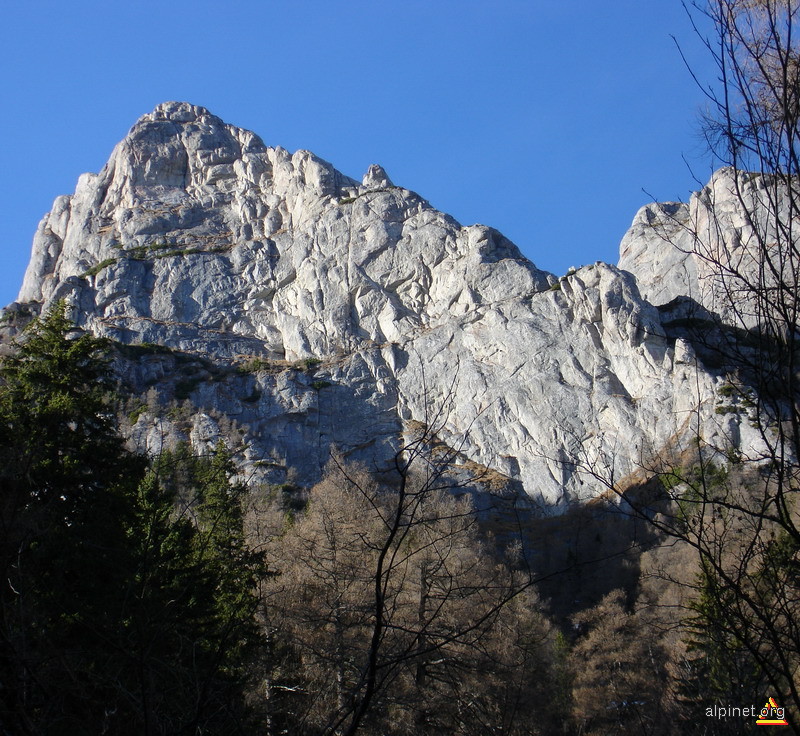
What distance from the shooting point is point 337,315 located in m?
56.9

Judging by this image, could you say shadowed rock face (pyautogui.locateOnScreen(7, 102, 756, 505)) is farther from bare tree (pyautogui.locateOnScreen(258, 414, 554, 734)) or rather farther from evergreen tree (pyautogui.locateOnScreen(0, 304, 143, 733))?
evergreen tree (pyautogui.locateOnScreen(0, 304, 143, 733))

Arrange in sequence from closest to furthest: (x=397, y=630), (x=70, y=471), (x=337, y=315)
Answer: (x=70, y=471), (x=397, y=630), (x=337, y=315)

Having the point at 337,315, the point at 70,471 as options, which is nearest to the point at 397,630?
the point at 70,471

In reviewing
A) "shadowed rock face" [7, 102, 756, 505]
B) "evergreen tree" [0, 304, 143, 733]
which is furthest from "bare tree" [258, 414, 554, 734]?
"shadowed rock face" [7, 102, 756, 505]

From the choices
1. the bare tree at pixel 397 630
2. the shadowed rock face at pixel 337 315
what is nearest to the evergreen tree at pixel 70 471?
the bare tree at pixel 397 630

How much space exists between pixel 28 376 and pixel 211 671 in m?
9.53

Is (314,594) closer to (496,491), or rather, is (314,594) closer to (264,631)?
(264,631)

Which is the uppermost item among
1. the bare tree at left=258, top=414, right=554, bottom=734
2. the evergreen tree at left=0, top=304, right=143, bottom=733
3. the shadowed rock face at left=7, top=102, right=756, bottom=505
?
the shadowed rock face at left=7, top=102, right=756, bottom=505

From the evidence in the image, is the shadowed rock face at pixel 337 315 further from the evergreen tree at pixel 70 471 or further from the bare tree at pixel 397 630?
the evergreen tree at pixel 70 471

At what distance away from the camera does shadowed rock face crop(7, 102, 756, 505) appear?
47156mm

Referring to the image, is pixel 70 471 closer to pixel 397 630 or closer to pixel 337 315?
pixel 397 630

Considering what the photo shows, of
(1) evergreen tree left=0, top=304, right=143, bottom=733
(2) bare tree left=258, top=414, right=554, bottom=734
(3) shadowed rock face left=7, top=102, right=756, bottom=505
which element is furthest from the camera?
(3) shadowed rock face left=7, top=102, right=756, bottom=505

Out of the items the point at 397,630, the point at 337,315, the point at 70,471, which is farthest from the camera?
the point at 337,315

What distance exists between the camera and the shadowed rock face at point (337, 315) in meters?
47.2
